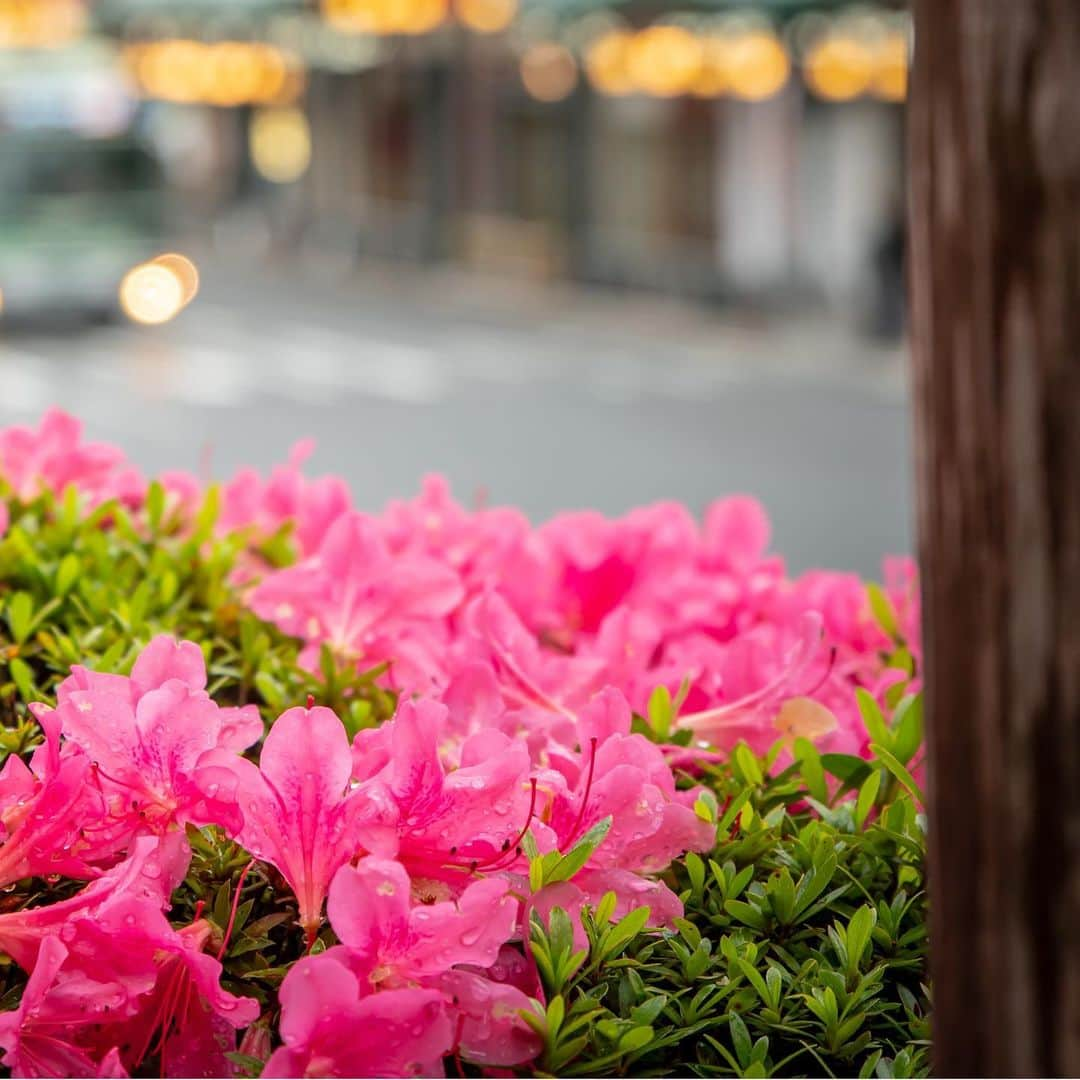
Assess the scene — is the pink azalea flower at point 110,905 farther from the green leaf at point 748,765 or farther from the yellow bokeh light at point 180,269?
the yellow bokeh light at point 180,269

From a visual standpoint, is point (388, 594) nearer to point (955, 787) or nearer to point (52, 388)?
point (955, 787)

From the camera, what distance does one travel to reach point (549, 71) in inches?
858

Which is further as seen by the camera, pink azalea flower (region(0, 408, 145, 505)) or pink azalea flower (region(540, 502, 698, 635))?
pink azalea flower (region(0, 408, 145, 505))

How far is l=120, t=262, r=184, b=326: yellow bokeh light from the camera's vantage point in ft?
55.7

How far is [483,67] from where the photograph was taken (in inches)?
928

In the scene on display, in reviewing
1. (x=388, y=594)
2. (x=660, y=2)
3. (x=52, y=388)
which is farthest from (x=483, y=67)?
(x=388, y=594)

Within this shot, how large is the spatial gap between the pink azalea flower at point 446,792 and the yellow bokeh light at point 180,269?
1637 cm

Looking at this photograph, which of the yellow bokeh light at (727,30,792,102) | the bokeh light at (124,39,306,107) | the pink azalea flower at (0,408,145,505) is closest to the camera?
the pink azalea flower at (0,408,145,505)

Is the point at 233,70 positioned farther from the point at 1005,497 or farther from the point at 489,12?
the point at 1005,497

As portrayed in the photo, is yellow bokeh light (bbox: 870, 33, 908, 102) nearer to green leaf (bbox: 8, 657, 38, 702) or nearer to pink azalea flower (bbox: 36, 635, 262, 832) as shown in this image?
green leaf (bbox: 8, 657, 38, 702)

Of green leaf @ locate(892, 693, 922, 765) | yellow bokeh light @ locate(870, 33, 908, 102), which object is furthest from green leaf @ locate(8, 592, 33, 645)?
yellow bokeh light @ locate(870, 33, 908, 102)

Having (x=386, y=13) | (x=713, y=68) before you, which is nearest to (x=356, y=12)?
(x=386, y=13)

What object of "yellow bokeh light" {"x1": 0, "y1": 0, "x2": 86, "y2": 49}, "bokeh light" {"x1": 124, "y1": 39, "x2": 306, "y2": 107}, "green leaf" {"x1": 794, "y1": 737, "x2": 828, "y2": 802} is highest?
"bokeh light" {"x1": 124, "y1": 39, "x2": 306, "y2": 107}

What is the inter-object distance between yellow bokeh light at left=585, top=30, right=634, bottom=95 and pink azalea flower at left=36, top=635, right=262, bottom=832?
18.4 metres
